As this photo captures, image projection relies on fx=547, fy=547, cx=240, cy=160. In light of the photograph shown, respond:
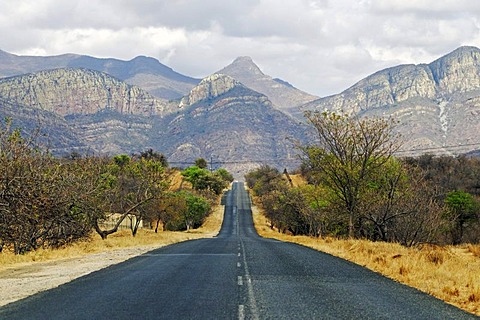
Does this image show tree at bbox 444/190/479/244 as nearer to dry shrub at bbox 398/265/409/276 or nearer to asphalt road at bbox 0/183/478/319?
dry shrub at bbox 398/265/409/276

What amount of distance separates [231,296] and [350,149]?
2629 centimetres

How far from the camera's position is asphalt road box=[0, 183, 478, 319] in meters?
10.3

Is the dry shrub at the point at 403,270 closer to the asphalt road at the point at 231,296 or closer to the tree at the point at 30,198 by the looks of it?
the asphalt road at the point at 231,296

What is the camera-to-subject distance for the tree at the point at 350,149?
36688 mm

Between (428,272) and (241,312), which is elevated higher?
(241,312)

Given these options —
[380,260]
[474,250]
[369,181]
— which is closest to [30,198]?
[380,260]

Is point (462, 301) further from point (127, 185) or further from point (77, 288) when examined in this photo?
point (127, 185)

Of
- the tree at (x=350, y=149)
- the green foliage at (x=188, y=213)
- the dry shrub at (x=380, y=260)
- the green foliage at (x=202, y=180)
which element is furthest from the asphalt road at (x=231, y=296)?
the green foliage at (x=202, y=180)

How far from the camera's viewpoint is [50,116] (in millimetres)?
191125

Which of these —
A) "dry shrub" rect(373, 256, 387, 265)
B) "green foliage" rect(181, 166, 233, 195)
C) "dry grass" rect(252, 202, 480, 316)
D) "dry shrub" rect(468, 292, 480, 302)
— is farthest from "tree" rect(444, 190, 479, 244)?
"green foliage" rect(181, 166, 233, 195)

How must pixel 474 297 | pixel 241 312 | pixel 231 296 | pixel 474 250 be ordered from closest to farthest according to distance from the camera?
pixel 241 312, pixel 231 296, pixel 474 297, pixel 474 250

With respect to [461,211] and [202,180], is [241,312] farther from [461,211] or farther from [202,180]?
[202,180]

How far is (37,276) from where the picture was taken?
17031mm

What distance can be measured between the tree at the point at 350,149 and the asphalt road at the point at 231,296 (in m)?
18.4
